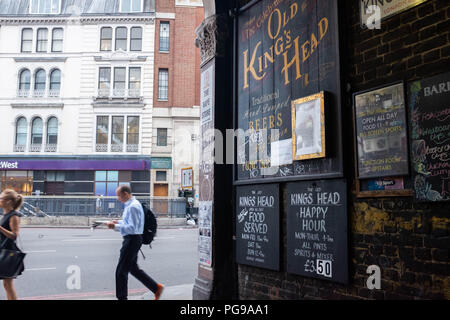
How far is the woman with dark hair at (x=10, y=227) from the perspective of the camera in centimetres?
554

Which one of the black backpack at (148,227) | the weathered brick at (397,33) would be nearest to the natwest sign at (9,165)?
the black backpack at (148,227)

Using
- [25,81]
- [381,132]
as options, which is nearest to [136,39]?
[25,81]

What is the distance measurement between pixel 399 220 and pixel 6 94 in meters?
33.1

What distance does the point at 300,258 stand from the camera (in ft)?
16.1

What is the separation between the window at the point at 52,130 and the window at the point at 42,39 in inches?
213

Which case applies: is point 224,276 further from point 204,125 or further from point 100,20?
point 100,20

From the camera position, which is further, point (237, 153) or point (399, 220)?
point (237, 153)

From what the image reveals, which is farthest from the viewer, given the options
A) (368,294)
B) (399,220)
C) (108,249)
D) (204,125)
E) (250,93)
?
(108,249)

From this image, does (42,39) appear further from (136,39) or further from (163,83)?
(163,83)

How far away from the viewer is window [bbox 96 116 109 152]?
1194 inches

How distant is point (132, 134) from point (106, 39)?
→ 24.2 ft

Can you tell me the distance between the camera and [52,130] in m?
30.8

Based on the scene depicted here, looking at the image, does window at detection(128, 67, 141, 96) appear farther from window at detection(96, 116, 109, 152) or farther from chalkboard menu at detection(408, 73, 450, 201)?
chalkboard menu at detection(408, 73, 450, 201)

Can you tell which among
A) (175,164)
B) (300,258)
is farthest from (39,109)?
(300,258)
